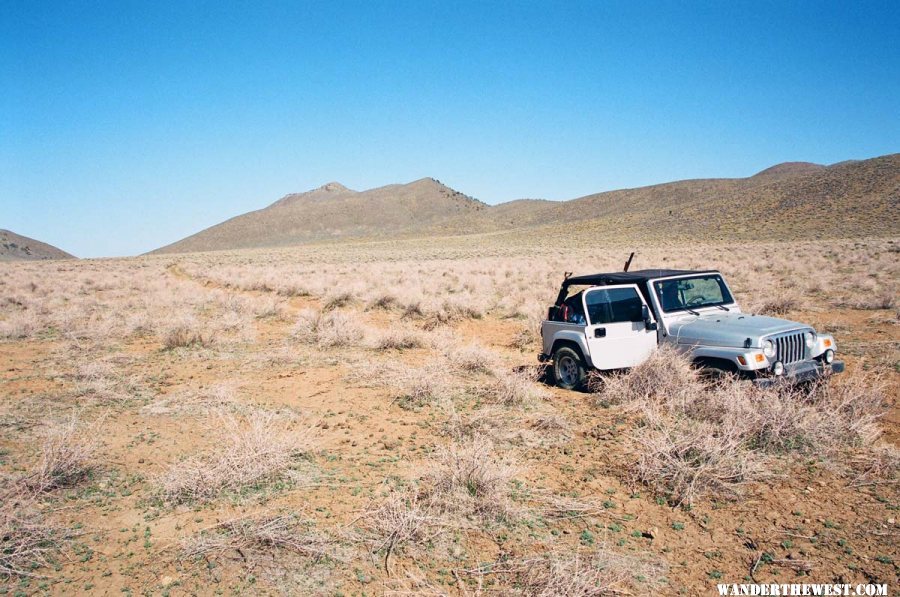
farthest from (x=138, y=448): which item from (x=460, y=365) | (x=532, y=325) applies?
(x=532, y=325)

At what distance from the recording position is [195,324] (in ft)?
41.1

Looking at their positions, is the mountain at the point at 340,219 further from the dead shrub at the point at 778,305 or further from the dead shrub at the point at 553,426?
the dead shrub at the point at 553,426

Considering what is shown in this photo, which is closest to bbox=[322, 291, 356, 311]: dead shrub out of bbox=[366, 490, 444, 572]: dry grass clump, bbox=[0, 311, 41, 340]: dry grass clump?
bbox=[0, 311, 41, 340]: dry grass clump

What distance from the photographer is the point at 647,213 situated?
263 feet

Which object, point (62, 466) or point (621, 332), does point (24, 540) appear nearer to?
point (62, 466)

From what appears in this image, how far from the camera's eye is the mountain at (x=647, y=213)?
56219mm

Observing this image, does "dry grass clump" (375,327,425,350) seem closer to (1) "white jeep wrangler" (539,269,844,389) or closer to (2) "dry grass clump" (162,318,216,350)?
(1) "white jeep wrangler" (539,269,844,389)

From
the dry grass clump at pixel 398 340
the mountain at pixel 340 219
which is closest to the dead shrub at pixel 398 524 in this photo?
the dry grass clump at pixel 398 340

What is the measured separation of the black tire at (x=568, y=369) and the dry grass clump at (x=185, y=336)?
8.56 m

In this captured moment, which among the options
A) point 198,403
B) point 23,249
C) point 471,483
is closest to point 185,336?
point 198,403

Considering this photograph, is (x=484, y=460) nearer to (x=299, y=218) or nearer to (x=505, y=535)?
(x=505, y=535)

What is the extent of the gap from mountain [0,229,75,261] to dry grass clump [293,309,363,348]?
119030 millimetres

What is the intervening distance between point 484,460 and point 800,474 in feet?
9.84

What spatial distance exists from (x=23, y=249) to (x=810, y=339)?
152 metres
